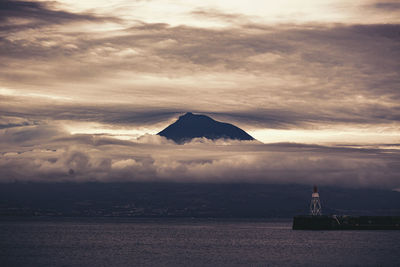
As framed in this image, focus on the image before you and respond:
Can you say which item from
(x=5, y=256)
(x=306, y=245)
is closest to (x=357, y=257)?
(x=306, y=245)

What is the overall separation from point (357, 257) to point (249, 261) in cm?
2664

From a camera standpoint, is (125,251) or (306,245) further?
(306,245)

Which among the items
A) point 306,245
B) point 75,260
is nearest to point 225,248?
point 306,245

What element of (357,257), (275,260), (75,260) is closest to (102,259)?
(75,260)

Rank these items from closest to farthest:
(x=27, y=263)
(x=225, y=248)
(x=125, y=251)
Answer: (x=27, y=263) < (x=125, y=251) < (x=225, y=248)

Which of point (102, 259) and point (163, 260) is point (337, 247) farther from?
point (102, 259)

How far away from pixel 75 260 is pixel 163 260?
723 inches

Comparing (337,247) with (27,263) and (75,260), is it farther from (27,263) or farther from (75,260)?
(27,263)

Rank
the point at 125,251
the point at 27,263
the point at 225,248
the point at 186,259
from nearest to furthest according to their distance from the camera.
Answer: the point at 27,263, the point at 186,259, the point at 125,251, the point at 225,248

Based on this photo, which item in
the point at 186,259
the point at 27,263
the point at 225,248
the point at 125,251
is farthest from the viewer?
the point at 225,248

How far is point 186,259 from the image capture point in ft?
393

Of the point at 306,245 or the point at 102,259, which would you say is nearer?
the point at 102,259

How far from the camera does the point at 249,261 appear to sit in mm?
116250

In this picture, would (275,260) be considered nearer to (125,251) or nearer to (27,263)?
(125,251)
